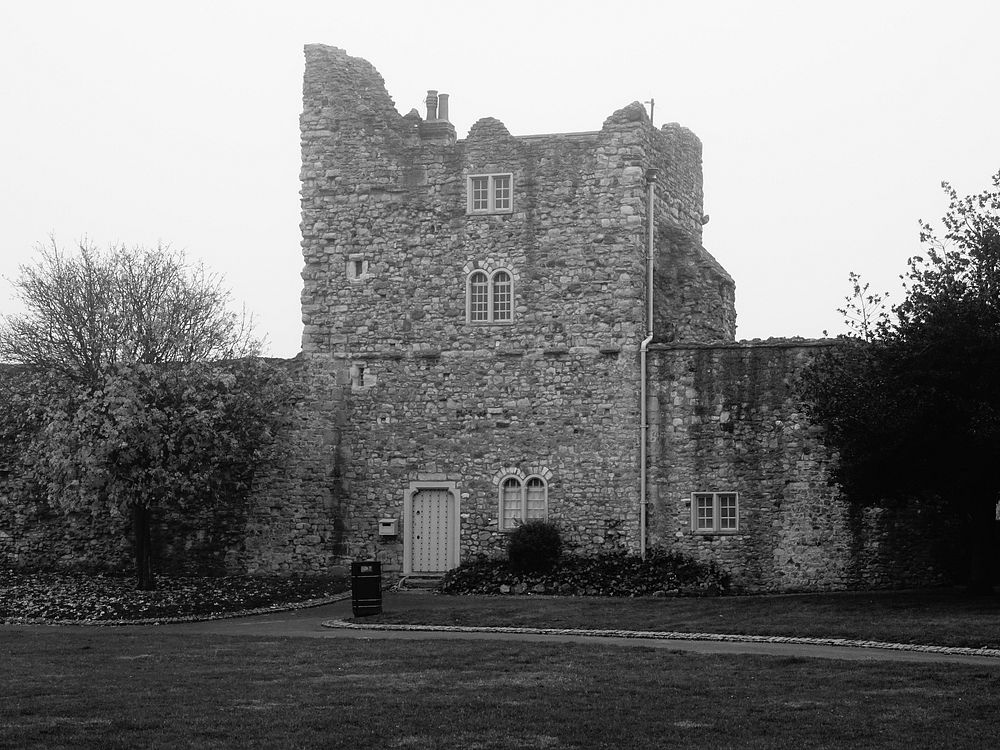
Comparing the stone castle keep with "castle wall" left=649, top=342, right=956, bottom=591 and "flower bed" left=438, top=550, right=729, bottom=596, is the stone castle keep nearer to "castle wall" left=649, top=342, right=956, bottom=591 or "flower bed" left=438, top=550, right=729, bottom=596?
"castle wall" left=649, top=342, right=956, bottom=591

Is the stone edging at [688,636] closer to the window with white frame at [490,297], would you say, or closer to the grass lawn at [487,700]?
the grass lawn at [487,700]

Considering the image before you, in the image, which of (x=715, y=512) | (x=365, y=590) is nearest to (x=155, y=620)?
(x=365, y=590)

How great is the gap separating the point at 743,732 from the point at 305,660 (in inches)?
294

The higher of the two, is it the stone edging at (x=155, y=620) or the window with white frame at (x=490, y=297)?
the window with white frame at (x=490, y=297)

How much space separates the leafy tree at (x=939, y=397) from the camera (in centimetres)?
2498

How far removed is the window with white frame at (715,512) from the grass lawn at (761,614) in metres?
2.52

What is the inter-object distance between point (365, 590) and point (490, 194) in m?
10.5

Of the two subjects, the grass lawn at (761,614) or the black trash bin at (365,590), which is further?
the black trash bin at (365,590)

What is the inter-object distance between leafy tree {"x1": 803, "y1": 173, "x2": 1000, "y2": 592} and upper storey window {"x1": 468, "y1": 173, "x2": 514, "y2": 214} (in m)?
9.38

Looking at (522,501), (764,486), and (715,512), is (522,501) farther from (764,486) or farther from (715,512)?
(764,486)

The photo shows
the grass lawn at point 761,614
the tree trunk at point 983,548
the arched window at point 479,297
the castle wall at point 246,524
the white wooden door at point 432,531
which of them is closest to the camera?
the grass lawn at point 761,614

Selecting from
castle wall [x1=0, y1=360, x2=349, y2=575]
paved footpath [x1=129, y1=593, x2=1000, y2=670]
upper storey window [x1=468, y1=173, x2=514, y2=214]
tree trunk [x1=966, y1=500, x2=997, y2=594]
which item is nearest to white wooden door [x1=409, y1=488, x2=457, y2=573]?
castle wall [x1=0, y1=360, x2=349, y2=575]

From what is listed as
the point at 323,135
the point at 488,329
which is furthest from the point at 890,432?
the point at 323,135

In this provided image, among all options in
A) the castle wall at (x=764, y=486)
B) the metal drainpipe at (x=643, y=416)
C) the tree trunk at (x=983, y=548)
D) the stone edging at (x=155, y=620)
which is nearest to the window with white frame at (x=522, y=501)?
the metal drainpipe at (x=643, y=416)
